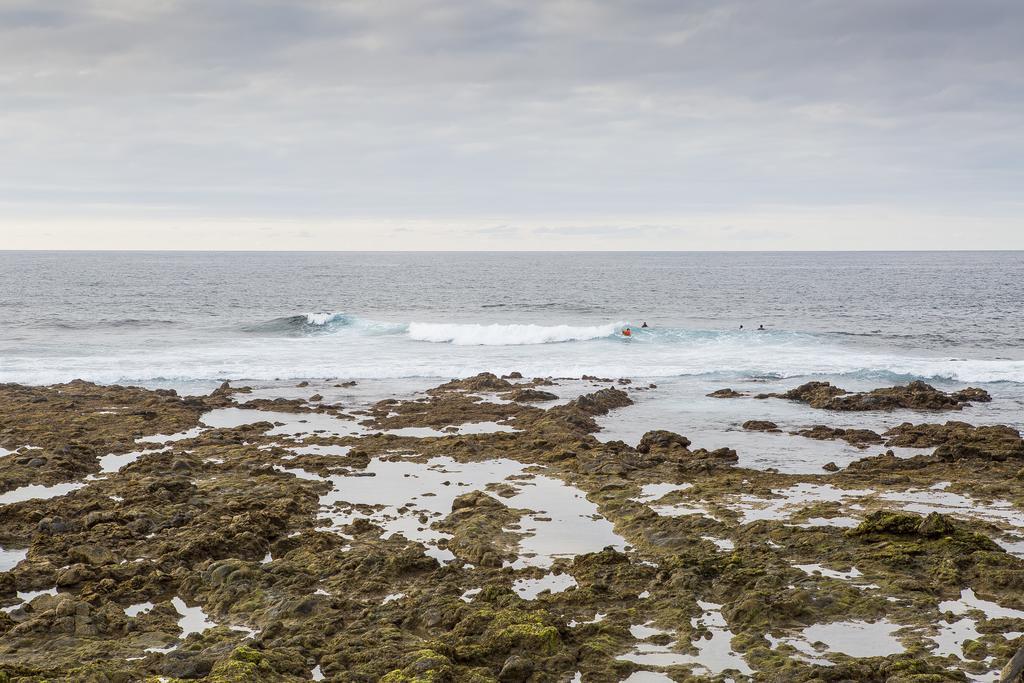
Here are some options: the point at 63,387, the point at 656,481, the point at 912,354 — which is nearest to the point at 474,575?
the point at 656,481

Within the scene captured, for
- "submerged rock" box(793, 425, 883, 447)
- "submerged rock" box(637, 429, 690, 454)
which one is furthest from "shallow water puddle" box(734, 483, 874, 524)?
"submerged rock" box(793, 425, 883, 447)

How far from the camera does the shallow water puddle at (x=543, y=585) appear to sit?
10.2 metres

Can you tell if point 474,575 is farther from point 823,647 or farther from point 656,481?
point 656,481

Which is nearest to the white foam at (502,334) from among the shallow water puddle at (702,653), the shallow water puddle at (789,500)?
the shallow water puddle at (789,500)

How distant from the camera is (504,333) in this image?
48.6 m

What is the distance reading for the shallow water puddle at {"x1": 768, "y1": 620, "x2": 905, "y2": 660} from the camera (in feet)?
27.7

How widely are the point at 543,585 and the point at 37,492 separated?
1030cm

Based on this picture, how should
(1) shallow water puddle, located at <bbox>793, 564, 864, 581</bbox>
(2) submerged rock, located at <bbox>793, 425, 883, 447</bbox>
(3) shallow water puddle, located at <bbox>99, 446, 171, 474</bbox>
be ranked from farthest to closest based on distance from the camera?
(2) submerged rock, located at <bbox>793, 425, 883, 447</bbox>
(3) shallow water puddle, located at <bbox>99, 446, 171, 474</bbox>
(1) shallow water puddle, located at <bbox>793, 564, 864, 581</bbox>

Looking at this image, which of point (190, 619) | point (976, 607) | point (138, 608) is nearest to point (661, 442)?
point (976, 607)

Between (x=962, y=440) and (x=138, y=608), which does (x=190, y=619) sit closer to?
(x=138, y=608)

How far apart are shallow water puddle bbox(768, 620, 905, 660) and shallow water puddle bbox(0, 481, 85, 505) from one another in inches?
501

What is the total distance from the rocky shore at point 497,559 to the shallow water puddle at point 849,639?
0.03 metres

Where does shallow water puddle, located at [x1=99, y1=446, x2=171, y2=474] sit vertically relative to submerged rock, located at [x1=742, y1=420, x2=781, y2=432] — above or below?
below

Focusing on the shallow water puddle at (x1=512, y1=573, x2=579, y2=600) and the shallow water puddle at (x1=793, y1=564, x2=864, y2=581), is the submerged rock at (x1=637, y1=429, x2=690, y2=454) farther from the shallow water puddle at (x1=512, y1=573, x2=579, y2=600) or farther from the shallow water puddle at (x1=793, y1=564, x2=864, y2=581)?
the shallow water puddle at (x1=512, y1=573, x2=579, y2=600)
